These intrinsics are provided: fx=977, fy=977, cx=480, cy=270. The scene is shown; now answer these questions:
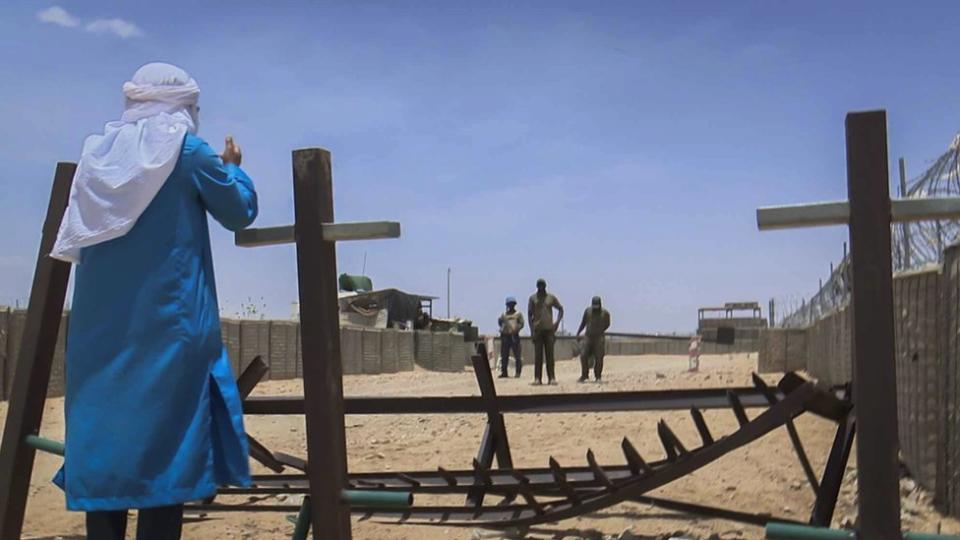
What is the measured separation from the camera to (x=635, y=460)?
349 cm

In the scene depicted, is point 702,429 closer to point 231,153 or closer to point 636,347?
point 231,153

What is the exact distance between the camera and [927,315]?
5.13 meters

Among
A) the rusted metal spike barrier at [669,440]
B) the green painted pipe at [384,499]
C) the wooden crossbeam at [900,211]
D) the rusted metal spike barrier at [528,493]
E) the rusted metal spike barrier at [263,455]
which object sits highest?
the wooden crossbeam at [900,211]

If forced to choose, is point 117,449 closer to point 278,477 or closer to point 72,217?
point 72,217

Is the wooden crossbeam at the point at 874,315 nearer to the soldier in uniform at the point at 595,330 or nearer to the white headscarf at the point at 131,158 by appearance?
the white headscarf at the point at 131,158

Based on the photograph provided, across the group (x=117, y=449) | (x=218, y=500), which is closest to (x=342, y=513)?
(x=117, y=449)

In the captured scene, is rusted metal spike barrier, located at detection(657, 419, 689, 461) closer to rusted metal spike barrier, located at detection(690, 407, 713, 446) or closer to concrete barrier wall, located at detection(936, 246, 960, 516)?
rusted metal spike barrier, located at detection(690, 407, 713, 446)

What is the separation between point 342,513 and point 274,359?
14.4 metres

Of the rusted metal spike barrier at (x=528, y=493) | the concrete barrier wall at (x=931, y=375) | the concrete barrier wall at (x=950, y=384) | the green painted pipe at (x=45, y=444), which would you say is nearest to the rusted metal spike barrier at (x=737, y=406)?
the rusted metal spike barrier at (x=528, y=493)

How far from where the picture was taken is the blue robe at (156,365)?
2.46 metres

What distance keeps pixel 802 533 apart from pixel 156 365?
1.64 meters

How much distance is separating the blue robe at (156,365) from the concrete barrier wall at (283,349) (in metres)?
1.38

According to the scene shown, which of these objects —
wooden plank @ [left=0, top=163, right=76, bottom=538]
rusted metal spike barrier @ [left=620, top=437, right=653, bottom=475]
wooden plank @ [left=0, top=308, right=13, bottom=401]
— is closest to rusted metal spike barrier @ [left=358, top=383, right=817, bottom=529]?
rusted metal spike barrier @ [left=620, top=437, right=653, bottom=475]

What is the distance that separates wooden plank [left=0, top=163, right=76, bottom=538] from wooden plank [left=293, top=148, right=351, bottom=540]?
55.2 inches
